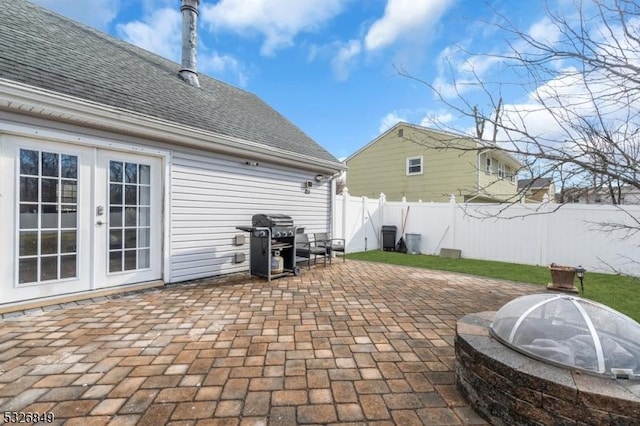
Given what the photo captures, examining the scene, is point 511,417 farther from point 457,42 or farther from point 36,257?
point 36,257

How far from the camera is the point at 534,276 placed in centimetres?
632

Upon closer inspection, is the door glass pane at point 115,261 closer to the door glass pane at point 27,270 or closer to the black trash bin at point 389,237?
the door glass pane at point 27,270

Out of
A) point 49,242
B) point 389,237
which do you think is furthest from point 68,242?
point 389,237

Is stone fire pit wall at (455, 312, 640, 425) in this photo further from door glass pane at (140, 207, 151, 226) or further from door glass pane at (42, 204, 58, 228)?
door glass pane at (42, 204, 58, 228)

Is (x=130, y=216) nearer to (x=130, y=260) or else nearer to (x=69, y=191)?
(x=130, y=260)

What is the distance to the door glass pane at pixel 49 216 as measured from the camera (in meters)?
3.78

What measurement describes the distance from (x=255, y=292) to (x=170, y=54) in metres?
7.09

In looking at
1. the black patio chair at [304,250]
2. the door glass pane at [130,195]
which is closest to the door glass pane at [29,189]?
the door glass pane at [130,195]

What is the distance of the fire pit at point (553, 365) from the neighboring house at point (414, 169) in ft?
32.9

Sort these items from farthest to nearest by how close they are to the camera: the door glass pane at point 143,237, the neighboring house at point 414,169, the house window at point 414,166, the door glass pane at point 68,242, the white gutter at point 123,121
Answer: the house window at point 414,166, the neighboring house at point 414,169, the door glass pane at point 143,237, the door glass pane at point 68,242, the white gutter at point 123,121

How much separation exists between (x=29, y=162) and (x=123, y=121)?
118cm

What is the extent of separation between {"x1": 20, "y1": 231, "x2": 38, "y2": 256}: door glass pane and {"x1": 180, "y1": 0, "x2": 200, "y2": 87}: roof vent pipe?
4.59m

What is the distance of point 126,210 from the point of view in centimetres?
452

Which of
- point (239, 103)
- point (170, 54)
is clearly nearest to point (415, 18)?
point (239, 103)
